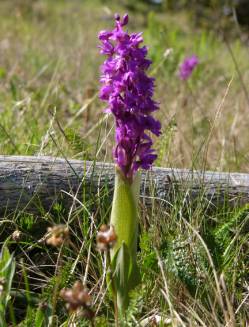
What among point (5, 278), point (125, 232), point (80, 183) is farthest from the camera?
point (80, 183)

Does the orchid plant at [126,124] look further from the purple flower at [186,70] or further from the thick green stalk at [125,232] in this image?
the purple flower at [186,70]

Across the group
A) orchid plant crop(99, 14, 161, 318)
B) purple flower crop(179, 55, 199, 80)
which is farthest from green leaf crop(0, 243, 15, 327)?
purple flower crop(179, 55, 199, 80)

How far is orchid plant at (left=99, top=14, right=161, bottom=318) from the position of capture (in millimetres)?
1351

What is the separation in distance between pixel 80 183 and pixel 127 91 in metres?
0.51

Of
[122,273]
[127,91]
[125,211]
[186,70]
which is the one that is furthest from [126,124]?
[186,70]

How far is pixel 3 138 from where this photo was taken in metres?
2.27

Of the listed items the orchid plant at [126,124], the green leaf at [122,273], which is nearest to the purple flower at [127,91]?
the orchid plant at [126,124]

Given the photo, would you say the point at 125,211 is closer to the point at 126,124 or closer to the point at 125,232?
the point at 125,232

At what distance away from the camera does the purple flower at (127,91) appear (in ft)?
4.42

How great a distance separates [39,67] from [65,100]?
908 mm

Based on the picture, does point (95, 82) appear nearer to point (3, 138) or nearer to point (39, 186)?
point (3, 138)

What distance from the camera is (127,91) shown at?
1.35 meters

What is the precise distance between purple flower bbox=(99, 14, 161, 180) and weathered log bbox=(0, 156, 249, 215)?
0.32m

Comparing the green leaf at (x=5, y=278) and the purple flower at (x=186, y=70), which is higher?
the purple flower at (x=186, y=70)
